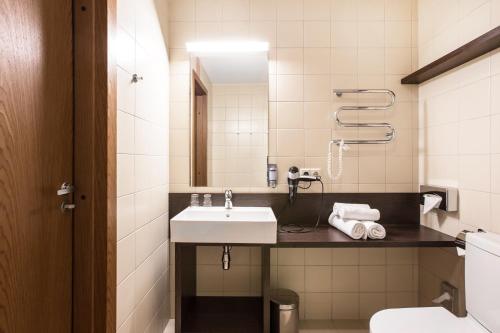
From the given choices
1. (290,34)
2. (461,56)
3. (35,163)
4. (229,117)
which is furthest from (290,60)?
(35,163)

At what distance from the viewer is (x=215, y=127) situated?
1.99 m

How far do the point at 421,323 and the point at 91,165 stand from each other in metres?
1.50

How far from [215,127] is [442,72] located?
1.47 m

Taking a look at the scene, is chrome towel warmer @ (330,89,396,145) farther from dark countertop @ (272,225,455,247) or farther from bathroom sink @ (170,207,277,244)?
bathroom sink @ (170,207,277,244)

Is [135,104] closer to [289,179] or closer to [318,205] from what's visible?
[289,179]

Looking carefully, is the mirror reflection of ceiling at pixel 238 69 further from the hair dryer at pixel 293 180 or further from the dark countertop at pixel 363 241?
the dark countertop at pixel 363 241

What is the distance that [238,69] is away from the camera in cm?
198

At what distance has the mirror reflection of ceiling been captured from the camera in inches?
77.6

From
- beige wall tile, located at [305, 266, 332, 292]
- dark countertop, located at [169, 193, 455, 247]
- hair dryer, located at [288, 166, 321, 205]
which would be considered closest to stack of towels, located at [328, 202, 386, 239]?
dark countertop, located at [169, 193, 455, 247]

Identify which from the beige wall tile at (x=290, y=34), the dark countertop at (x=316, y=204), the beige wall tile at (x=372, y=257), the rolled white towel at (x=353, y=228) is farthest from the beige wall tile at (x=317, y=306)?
the beige wall tile at (x=290, y=34)

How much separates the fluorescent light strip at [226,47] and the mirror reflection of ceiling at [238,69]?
35 millimetres

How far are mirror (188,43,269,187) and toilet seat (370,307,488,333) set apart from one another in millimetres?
1060

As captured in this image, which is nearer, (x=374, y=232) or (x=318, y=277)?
(x=374, y=232)

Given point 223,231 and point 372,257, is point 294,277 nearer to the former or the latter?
point 372,257
